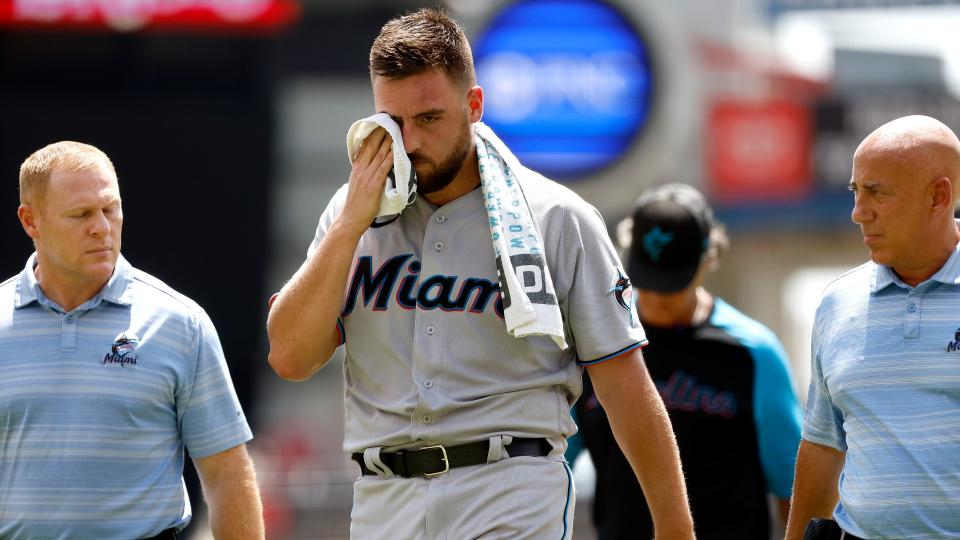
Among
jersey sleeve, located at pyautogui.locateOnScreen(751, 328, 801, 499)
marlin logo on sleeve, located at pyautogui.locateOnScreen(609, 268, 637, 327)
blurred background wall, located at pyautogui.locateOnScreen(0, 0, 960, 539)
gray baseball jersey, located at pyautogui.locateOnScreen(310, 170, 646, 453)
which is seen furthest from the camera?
blurred background wall, located at pyautogui.locateOnScreen(0, 0, 960, 539)

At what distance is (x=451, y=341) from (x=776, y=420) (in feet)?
6.23

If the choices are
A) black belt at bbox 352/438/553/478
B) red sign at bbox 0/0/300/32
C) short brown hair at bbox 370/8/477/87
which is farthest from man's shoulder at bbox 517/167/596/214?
red sign at bbox 0/0/300/32

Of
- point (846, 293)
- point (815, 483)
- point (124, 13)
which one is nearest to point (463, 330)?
point (846, 293)

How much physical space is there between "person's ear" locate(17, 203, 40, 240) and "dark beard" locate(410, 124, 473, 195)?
135 centimetres

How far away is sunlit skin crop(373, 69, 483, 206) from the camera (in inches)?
177

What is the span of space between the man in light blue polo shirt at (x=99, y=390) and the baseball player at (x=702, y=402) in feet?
5.09

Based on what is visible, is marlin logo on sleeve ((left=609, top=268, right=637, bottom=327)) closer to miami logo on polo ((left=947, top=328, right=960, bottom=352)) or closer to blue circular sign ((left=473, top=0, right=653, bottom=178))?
miami logo on polo ((left=947, top=328, right=960, bottom=352))

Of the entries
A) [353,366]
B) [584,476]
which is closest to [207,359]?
[353,366]

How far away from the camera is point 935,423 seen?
4414 millimetres

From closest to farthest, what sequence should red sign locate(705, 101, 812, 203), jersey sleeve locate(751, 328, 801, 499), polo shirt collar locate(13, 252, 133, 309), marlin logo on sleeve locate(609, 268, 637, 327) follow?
marlin logo on sleeve locate(609, 268, 637, 327) < polo shirt collar locate(13, 252, 133, 309) < jersey sleeve locate(751, 328, 801, 499) < red sign locate(705, 101, 812, 203)

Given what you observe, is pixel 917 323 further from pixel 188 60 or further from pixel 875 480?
pixel 188 60

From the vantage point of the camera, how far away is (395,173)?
4.50 metres

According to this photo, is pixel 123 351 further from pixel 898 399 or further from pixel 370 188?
pixel 898 399

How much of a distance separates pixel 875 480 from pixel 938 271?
618 millimetres
